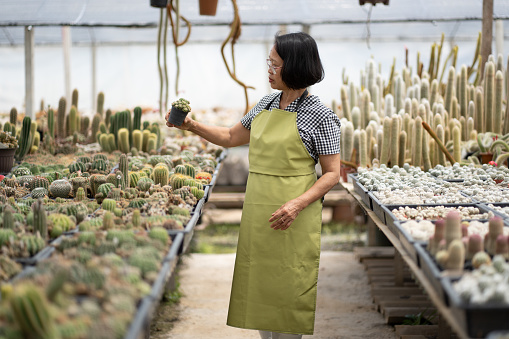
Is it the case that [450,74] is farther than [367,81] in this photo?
No

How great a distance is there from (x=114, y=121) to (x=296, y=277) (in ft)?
8.91

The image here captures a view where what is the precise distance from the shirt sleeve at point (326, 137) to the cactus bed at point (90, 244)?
647mm

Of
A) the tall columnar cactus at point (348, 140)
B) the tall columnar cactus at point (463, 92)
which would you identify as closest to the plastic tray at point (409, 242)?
the tall columnar cactus at point (348, 140)

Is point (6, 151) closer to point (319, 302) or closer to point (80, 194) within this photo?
point (80, 194)

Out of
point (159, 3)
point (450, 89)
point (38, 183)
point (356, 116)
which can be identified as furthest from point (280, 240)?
point (450, 89)

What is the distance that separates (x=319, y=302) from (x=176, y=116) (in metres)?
2.13

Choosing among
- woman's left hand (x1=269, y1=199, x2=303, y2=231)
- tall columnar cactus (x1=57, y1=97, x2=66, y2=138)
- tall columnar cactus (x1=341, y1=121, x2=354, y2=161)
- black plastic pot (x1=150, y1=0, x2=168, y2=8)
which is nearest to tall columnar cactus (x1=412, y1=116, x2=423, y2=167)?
tall columnar cactus (x1=341, y1=121, x2=354, y2=161)

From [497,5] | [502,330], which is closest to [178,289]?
[502,330]

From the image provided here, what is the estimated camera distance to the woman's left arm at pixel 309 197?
8.85 feet

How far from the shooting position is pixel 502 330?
1653 mm

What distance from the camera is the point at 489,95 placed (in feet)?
15.1

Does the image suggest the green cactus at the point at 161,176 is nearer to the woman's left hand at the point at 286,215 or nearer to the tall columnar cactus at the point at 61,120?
the woman's left hand at the point at 286,215

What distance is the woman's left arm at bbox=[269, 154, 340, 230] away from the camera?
2.70 m

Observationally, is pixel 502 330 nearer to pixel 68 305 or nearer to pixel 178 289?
pixel 68 305
